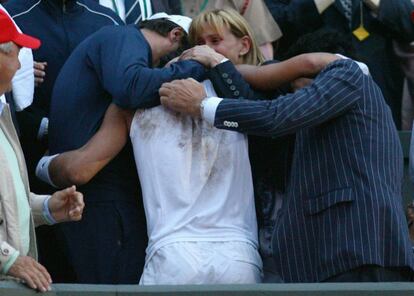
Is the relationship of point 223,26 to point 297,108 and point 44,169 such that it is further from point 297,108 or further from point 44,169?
point 44,169

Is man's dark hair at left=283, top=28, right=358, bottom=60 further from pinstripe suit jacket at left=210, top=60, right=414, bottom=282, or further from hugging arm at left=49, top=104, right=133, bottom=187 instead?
hugging arm at left=49, top=104, right=133, bottom=187

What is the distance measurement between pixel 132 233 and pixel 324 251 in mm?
935

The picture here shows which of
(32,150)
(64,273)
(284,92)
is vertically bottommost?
(64,273)

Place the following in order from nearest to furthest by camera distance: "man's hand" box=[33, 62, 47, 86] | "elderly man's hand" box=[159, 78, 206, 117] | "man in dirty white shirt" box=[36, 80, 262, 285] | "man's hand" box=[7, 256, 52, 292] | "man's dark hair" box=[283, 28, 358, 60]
A: 1. "man's hand" box=[7, 256, 52, 292]
2. "man in dirty white shirt" box=[36, 80, 262, 285]
3. "elderly man's hand" box=[159, 78, 206, 117]
4. "man's dark hair" box=[283, 28, 358, 60]
5. "man's hand" box=[33, 62, 47, 86]

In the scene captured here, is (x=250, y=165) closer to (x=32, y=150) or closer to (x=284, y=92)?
(x=284, y=92)

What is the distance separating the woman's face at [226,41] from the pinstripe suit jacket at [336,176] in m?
0.70

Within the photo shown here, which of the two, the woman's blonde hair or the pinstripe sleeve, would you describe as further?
the woman's blonde hair

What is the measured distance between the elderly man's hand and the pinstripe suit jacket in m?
0.14

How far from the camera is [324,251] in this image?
5.91 meters

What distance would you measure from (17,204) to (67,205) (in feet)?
0.86

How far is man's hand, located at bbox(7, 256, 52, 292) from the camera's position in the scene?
17.7ft

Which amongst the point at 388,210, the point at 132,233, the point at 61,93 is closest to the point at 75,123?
the point at 61,93

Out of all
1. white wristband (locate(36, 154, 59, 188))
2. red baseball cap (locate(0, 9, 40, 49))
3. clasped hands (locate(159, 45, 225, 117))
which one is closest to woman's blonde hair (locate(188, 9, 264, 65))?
clasped hands (locate(159, 45, 225, 117))

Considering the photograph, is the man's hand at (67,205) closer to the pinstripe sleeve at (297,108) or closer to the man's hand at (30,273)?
the man's hand at (30,273)
